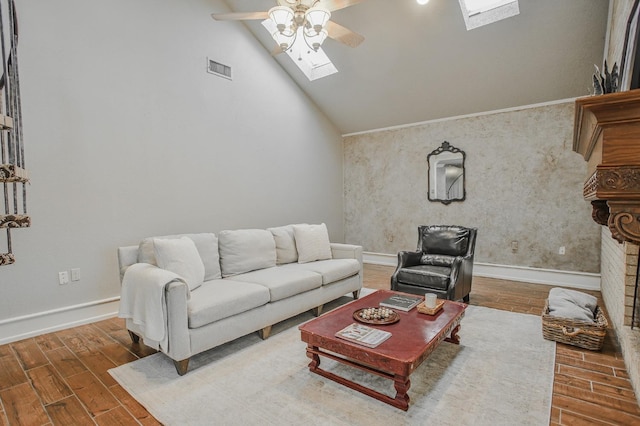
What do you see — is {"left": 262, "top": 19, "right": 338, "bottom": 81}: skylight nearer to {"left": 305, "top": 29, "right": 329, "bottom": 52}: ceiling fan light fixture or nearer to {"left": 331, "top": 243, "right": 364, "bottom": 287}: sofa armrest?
{"left": 305, "top": 29, "right": 329, "bottom": 52}: ceiling fan light fixture

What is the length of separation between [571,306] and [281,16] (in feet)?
10.8

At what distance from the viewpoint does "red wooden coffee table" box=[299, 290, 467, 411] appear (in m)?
1.80

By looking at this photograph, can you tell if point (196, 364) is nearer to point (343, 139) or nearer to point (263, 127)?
point (263, 127)

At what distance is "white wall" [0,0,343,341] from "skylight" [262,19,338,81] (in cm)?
35

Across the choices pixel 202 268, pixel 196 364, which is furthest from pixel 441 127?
pixel 196 364

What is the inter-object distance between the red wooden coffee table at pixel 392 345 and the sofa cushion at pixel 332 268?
2.71 ft

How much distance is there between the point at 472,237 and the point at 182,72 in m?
3.89

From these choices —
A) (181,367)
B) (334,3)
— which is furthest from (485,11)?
(181,367)

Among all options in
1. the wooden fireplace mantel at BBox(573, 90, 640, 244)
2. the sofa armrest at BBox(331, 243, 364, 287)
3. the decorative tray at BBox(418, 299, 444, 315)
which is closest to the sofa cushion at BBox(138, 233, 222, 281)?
the sofa armrest at BBox(331, 243, 364, 287)

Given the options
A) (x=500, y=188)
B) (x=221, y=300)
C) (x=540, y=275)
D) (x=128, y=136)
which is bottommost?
(x=540, y=275)

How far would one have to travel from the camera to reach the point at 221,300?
2.46m

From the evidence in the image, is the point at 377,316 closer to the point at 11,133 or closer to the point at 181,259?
the point at 181,259

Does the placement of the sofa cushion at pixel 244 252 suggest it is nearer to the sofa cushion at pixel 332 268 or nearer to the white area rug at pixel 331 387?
A: the sofa cushion at pixel 332 268

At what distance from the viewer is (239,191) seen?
450 cm
